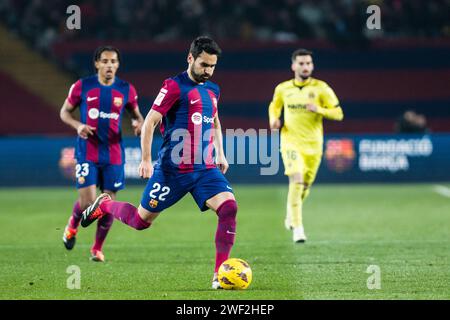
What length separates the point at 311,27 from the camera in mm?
25656

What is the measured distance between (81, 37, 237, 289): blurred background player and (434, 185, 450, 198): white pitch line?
36.8ft

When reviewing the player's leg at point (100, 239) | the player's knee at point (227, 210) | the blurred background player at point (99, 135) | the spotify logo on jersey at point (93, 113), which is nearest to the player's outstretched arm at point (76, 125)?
the blurred background player at point (99, 135)

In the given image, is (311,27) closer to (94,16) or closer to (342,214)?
(94,16)

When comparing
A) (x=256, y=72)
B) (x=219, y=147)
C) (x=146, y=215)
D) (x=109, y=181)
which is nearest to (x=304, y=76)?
(x=109, y=181)

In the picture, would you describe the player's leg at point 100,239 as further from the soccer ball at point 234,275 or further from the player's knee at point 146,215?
the soccer ball at point 234,275

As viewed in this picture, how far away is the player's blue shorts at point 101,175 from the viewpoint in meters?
10.8

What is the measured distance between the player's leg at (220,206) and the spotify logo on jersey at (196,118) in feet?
1.46

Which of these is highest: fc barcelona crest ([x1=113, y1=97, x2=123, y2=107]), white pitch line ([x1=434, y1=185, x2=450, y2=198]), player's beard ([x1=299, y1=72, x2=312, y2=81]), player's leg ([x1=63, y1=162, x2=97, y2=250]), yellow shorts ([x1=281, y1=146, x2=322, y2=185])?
player's beard ([x1=299, y1=72, x2=312, y2=81])

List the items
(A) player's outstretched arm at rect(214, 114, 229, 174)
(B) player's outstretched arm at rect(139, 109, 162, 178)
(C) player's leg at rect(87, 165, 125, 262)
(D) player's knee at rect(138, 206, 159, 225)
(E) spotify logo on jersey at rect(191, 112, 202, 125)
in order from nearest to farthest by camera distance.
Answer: (B) player's outstretched arm at rect(139, 109, 162, 178), (E) spotify logo on jersey at rect(191, 112, 202, 125), (D) player's knee at rect(138, 206, 159, 225), (A) player's outstretched arm at rect(214, 114, 229, 174), (C) player's leg at rect(87, 165, 125, 262)

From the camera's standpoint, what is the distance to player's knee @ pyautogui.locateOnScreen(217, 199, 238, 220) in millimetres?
8273

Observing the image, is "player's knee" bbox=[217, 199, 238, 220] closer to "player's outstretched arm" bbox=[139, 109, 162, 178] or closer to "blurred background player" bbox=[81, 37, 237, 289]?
"blurred background player" bbox=[81, 37, 237, 289]

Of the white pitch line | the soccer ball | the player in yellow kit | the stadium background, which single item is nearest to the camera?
the soccer ball

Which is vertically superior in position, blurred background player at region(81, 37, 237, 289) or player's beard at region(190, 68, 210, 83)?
player's beard at region(190, 68, 210, 83)

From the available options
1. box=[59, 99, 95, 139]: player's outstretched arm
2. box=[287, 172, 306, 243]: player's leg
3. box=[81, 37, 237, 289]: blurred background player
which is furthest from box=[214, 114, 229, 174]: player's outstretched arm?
box=[287, 172, 306, 243]: player's leg
